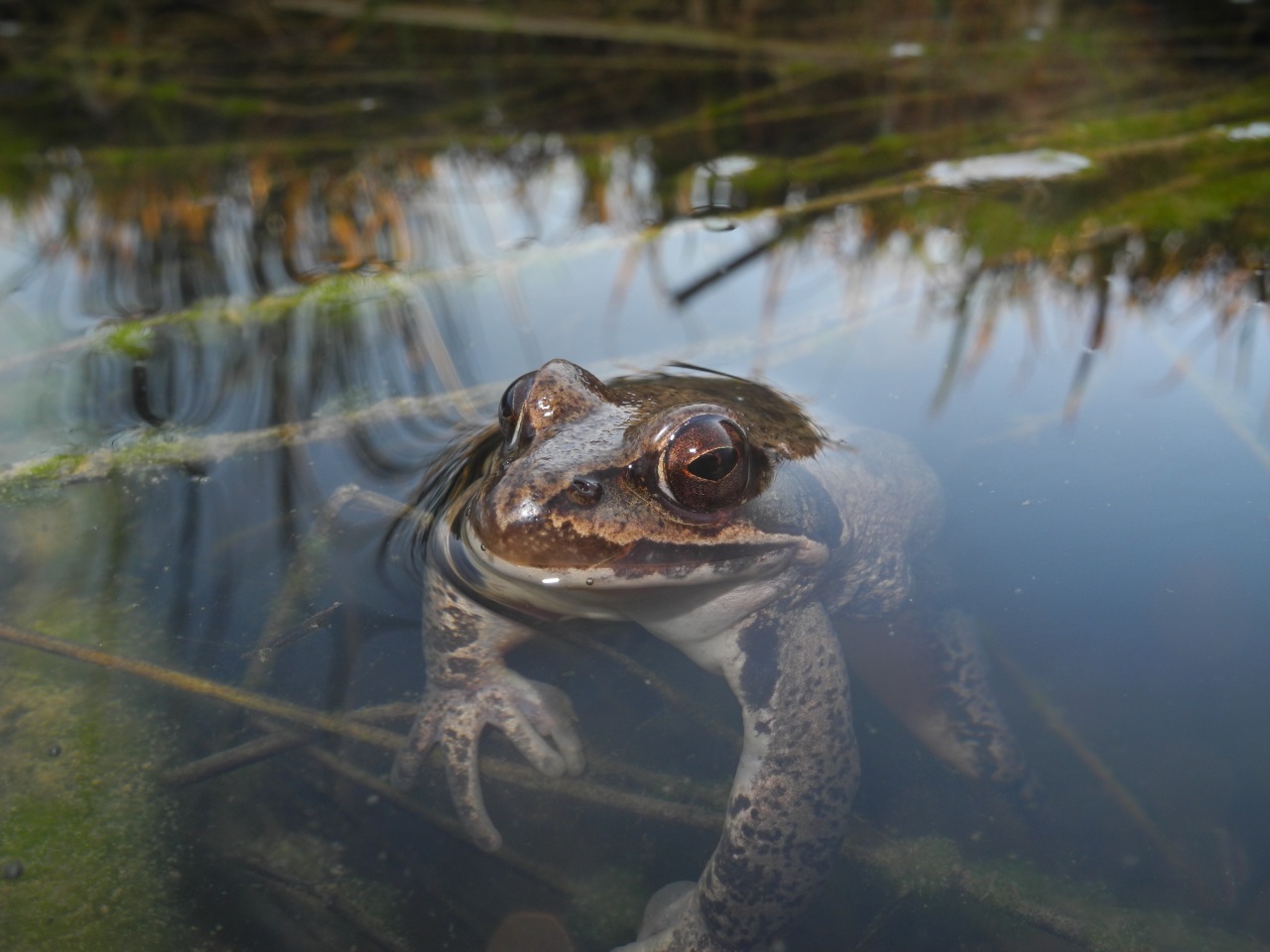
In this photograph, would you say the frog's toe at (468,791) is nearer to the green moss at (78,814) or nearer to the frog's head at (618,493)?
the frog's head at (618,493)

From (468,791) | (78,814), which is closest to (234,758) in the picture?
(78,814)

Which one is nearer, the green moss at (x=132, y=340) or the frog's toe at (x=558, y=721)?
the frog's toe at (x=558, y=721)

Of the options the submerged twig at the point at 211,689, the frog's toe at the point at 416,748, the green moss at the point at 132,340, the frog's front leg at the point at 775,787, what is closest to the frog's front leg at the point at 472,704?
the frog's toe at the point at 416,748

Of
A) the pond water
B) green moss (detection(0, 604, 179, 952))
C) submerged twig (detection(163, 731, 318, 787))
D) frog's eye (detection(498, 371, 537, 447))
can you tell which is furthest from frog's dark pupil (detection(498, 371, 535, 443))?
green moss (detection(0, 604, 179, 952))

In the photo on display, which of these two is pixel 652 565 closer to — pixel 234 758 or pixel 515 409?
pixel 515 409

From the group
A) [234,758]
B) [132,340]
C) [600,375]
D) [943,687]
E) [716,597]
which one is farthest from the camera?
[132,340]

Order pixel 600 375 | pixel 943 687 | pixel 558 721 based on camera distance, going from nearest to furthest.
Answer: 1. pixel 558 721
2. pixel 943 687
3. pixel 600 375

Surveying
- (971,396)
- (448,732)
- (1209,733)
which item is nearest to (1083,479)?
(971,396)
